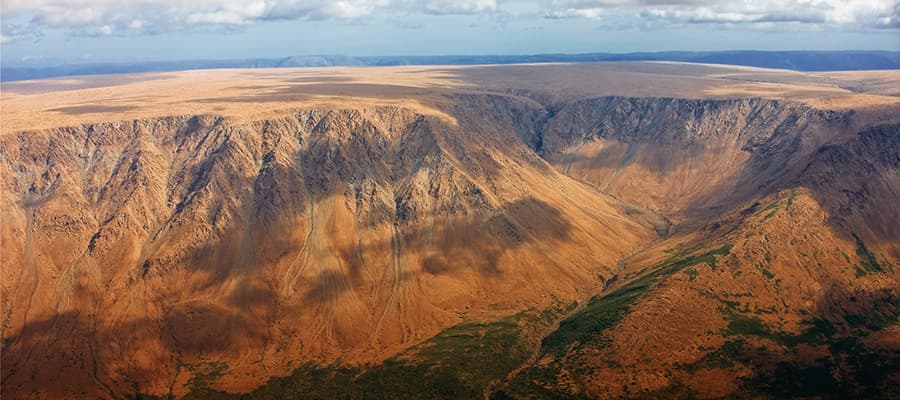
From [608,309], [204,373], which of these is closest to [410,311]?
[608,309]

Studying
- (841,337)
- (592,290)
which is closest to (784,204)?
(841,337)

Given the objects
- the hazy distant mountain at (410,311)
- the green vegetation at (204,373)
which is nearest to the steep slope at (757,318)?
the hazy distant mountain at (410,311)


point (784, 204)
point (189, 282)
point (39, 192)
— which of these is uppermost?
point (39, 192)

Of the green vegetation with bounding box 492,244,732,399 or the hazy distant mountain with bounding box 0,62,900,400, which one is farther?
the hazy distant mountain with bounding box 0,62,900,400

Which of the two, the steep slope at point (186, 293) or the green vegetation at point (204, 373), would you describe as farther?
the steep slope at point (186, 293)

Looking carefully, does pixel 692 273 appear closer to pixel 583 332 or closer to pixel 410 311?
pixel 583 332

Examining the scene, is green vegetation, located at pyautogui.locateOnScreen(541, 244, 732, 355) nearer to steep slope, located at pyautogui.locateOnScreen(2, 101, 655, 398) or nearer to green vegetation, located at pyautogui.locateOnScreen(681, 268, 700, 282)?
green vegetation, located at pyautogui.locateOnScreen(681, 268, 700, 282)

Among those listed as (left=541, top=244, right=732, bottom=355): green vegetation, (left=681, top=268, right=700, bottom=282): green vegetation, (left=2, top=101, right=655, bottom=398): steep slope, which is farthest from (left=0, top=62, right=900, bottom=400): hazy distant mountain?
(left=541, top=244, right=732, bottom=355): green vegetation

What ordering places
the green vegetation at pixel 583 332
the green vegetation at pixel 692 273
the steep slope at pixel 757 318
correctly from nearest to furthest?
the steep slope at pixel 757 318, the green vegetation at pixel 583 332, the green vegetation at pixel 692 273

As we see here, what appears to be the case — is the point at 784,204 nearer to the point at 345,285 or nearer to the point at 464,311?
the point at 464,311

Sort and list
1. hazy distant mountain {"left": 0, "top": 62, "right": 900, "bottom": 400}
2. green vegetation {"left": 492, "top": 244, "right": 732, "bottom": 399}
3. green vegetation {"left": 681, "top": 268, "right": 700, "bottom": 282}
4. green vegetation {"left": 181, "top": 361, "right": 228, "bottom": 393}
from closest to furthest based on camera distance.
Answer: green vegetation {"left": 492, "top": 244, "right": 732, "bottom": 399}
hazy distant mountain {"left": 0, "top": 62, "right": 900, "bottom": 400}
green vegetation {"left": 181, "top": 361, "right": 228, "bottom": 393}
green vegetation {"left": 681, "top": 268, "right": 700, "bottom": 282}

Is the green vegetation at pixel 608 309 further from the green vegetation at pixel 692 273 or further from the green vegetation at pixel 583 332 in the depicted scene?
the green vegetation at pixel 692 273
